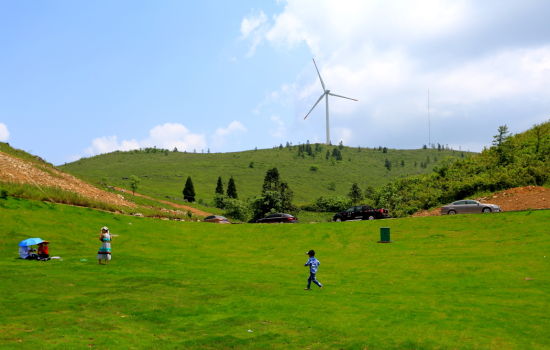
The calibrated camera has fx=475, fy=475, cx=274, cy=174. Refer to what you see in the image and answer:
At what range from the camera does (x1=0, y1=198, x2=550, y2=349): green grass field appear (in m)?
14.8

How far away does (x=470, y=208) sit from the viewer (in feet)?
161

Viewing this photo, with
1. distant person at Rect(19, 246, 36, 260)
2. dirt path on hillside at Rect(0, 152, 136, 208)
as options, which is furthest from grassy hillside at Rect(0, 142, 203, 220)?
distant person at Rect(19, 246, 36, 260)

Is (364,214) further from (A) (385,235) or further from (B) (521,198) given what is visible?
(B) (521,198)

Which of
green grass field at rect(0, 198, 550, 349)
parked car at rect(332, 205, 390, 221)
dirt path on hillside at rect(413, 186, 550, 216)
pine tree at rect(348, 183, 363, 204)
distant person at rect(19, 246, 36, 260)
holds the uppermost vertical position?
pine tree at rect(348, 183, 363, 204)

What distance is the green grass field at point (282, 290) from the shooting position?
48.6 ft

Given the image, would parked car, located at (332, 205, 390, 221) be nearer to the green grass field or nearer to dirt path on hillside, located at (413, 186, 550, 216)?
dirt path on hillside, located at (413, 186, 550, 216)

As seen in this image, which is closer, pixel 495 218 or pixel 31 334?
pixel 31 334

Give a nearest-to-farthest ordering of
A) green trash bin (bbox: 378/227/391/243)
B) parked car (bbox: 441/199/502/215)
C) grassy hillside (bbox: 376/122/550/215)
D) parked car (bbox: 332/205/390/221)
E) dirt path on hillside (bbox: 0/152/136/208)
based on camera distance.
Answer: green trash bin (bbox: 378/227/391/243) < parked car (bbox: 441/199/502/215) < parked car (bbox: 332/205/390/221) < dirt path on hillside (bbox: 0/152/136/208) < grassy hillside (bbox: 376/122/550/215)

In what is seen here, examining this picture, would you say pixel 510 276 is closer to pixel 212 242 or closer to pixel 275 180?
pixel 212 242

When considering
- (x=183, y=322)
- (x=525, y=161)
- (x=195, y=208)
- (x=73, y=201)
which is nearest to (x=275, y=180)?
(x=195, y=208)

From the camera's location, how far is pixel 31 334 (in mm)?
14414

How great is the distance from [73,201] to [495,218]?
140 feet

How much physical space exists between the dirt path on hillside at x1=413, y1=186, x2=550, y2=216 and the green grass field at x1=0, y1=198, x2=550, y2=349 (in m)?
10.8

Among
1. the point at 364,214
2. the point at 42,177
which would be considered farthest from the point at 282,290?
the point at 42,177
